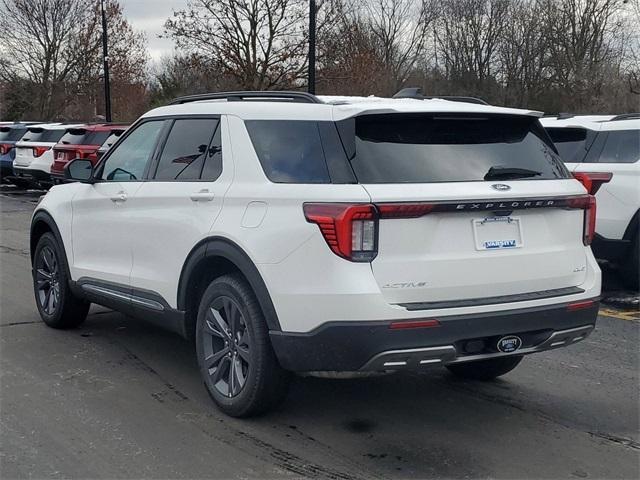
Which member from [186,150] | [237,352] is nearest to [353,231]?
[237,352]

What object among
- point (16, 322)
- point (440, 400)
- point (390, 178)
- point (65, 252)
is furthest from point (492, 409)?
point (16, 322)

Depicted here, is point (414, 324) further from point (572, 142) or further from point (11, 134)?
point (11, 134)

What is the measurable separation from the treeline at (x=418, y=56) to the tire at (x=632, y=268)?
60.3 ft

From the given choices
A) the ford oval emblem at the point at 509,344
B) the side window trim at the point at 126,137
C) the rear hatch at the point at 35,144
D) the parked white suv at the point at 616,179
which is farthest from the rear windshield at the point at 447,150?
the rear hatch at the point at 35,144

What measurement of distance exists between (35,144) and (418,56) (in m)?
28.5

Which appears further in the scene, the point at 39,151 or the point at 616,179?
the point at 39,151

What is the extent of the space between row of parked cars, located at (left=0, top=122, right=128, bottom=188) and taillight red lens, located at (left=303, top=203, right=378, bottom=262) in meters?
13.3

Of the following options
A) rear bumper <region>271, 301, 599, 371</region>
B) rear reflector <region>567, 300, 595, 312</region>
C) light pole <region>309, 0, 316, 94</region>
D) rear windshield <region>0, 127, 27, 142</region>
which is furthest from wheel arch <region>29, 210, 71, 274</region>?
rear windshield <region>0, 127, 27, 142</region>

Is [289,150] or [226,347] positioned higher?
[289,150]

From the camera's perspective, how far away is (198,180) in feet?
16.3

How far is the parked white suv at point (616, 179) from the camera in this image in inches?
331

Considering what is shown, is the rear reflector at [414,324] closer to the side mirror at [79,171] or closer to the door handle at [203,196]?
the door handle at [203,196]

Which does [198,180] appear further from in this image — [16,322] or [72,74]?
[72,74]

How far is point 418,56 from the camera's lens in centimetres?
4472
